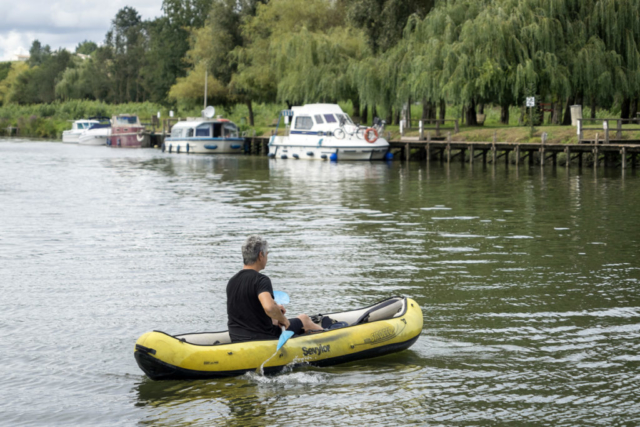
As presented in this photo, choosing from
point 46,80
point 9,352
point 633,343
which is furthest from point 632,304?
point 46,80

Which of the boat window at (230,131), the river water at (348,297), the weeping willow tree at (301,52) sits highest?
the weeping willow tree at (301,52)

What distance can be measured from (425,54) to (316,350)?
35.0 m

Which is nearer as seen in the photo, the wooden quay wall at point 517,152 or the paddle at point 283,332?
the paddle at point 283,332

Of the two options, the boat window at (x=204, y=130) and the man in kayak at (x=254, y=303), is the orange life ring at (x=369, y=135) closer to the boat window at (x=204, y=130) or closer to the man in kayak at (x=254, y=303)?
the boat window at (x=204, y=130)

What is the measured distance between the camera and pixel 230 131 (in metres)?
59.7

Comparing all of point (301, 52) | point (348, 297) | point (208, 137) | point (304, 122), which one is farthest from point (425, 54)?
point (348, 297)

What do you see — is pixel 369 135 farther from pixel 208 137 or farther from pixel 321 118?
pixel 208 137

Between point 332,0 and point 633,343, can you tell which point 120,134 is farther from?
point 633,343

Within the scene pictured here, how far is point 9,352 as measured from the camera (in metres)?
9.30

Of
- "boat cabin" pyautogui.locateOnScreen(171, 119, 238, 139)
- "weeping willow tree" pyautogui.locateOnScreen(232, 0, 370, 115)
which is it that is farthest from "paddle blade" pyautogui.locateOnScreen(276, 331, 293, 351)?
"boat cabin" pyautogui.locateOnScreen(171, 119, 238, 139)

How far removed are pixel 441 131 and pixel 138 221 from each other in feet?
94.2

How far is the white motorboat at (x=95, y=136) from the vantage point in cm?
7856

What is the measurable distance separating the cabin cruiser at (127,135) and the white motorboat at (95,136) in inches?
99.8

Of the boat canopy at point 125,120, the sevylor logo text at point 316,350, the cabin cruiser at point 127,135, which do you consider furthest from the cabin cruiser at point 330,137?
the sevylor logo text at point 316,350
